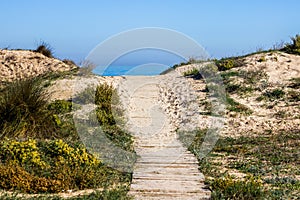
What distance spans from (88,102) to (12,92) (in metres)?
4.09

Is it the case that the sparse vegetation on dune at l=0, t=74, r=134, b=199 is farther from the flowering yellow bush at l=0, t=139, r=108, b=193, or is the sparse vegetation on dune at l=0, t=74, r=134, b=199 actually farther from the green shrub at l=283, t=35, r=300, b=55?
the green shrub at l=283, t=35, r=300, b=55

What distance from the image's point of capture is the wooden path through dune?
767cm

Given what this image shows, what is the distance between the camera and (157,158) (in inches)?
393

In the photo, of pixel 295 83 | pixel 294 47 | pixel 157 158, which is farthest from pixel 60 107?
pixel 294 47

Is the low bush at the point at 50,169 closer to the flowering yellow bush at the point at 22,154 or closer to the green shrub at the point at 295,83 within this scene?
the flowering yellow bush at the point at 22,154

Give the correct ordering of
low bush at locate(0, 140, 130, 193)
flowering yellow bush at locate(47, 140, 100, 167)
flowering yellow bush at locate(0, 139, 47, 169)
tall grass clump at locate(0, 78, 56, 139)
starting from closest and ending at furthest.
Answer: low bush at locate(0, 140, 130, 193)
flowering yellow bush at locate(0, 139, 47, 169)
flowering yellow bush at locate(47, 140, 100, 167)
tall grass clump at locate(0, 78, 56, 139)

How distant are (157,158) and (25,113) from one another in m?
3.15

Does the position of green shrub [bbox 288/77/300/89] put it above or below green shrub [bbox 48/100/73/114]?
→ above

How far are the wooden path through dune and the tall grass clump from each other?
2155 millimetres

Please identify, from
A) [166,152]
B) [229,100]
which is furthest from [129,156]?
[229,100]

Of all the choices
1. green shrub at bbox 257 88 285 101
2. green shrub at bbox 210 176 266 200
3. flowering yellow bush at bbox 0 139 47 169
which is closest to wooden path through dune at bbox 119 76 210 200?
green shrub at bbox 210 176 266 200

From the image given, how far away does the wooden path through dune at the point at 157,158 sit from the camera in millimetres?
7666

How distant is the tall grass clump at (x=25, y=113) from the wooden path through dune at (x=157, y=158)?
2155 millimetres

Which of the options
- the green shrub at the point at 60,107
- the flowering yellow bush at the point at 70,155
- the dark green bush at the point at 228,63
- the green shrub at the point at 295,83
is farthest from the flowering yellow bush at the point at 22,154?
the dark green bush at the point at 228,63
